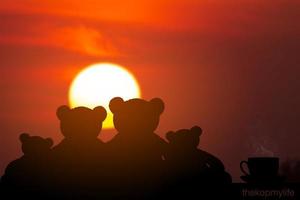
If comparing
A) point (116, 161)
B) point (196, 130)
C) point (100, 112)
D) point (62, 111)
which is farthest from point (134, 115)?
point (116, 161)

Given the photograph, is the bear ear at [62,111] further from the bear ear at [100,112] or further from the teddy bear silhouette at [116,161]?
the bear ear at [100,112]

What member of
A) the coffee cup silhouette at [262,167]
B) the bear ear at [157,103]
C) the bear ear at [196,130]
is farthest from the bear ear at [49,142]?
the coffee cup silhouette at [262,167]

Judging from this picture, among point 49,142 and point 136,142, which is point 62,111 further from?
point 136,142

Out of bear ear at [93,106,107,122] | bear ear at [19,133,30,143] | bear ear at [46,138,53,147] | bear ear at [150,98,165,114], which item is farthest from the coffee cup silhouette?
bear ear at [19,133,30,143]

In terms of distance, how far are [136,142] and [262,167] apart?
0.82 meters

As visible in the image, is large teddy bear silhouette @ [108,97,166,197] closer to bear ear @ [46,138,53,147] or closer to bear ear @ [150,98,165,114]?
bear ear @ [150,98,165,114]

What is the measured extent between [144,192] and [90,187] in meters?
0.29

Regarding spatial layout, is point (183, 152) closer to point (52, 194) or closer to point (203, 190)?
point (203, 190)

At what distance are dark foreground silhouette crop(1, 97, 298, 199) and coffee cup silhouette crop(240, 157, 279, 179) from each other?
6.5 inches

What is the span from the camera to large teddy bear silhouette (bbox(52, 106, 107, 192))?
187 inches

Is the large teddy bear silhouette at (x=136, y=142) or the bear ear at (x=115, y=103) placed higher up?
the bear ear at (x=115, y=103)

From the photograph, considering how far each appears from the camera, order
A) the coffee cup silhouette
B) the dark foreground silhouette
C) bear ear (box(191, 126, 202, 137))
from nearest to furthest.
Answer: the dark foreground silhouette → the coffee cup silhouette → bear ear (box(191, 126, 202, 137))

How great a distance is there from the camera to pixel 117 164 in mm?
4938

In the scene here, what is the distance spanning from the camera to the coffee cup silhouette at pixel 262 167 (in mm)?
5086
